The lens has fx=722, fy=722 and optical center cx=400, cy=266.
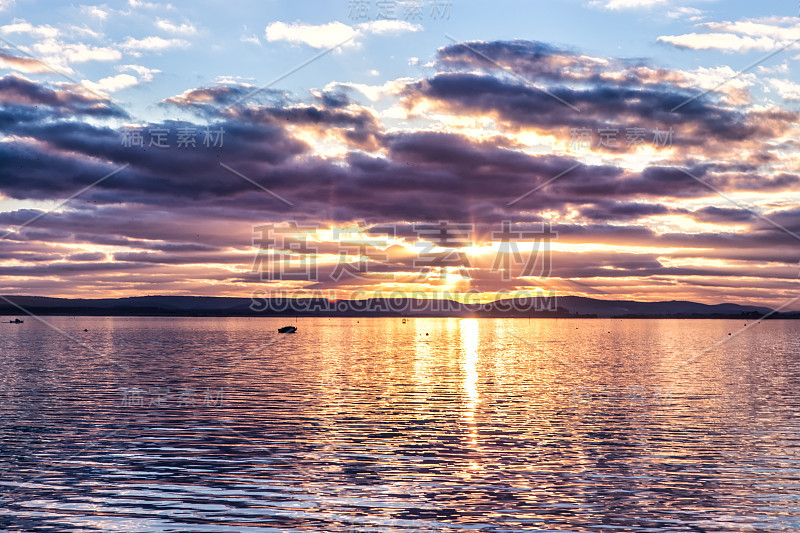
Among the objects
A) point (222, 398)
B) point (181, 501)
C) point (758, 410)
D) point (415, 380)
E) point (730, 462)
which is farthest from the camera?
point (415, 380)

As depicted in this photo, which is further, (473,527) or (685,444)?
(685,444)

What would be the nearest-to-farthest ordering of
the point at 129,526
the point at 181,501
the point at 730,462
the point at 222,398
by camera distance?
1. the point at 129,526
2. the point at 181,501
3. the point at 730,462
4. the point at 222,398

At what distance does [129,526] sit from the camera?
2612 centimetres

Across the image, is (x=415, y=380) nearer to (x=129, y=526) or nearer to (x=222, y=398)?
(x=222, y=398)

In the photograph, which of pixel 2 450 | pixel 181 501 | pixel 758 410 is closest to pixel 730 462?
pixel 758 410

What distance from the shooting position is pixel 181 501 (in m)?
29.4

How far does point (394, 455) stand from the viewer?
39.1m

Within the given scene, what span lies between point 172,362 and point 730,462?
85102mm

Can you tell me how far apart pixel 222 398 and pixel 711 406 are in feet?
137

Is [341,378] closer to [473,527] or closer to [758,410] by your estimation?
[758,410]

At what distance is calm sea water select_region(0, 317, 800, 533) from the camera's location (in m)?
27.7

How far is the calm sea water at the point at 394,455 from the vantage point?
91.0 feet

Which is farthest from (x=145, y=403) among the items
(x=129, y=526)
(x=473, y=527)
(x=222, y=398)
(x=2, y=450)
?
(x=473, y=527)

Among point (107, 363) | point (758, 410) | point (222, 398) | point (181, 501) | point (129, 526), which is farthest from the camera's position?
point (107, 363)
